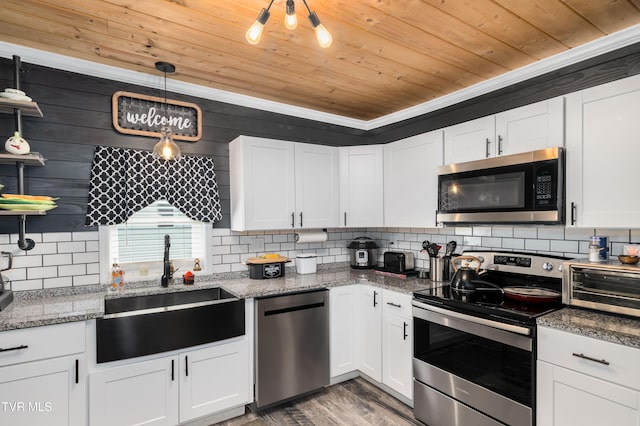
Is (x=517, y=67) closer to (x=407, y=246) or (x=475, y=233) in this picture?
(x=475, y=233)

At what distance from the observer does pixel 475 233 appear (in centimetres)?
283

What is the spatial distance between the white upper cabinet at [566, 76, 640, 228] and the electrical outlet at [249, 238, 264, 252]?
2.34m

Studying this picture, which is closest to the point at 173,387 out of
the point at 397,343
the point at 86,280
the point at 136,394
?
the point at 136,394

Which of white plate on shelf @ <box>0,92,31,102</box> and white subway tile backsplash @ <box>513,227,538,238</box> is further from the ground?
white plate on shelf @ <box>0,92,31,102</box>

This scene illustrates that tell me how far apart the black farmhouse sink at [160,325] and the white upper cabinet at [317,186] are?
1043mm

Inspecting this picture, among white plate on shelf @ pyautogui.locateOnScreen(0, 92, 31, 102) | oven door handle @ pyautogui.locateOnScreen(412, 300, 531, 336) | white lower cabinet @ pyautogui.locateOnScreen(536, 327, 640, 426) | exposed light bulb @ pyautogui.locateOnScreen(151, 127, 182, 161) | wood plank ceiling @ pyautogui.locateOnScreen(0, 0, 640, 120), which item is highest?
wood plank ceiling @ pyautogui.locateOnScreen(0, 0, 640, 120)

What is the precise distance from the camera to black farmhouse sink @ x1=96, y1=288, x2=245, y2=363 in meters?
2.01

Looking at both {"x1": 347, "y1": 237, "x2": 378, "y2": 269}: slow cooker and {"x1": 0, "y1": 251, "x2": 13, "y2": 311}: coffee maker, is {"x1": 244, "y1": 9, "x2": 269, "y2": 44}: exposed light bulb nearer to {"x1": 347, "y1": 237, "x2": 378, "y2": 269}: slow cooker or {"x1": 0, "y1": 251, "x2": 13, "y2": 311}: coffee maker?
{"x1": 0, "y1": 251, "x2": 13, "y2": 311}: coffee maker

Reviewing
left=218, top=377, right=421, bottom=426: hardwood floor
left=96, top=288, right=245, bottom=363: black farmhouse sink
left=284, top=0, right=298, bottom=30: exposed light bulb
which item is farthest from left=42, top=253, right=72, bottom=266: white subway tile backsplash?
left=284, top=0, right=298, bottom=30: exposed light bulb

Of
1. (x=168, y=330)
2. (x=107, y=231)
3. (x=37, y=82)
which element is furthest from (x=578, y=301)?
(x=37, y=82)

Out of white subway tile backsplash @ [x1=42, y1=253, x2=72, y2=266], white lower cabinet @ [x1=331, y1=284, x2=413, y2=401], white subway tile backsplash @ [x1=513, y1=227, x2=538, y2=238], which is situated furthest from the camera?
white lower cabinet @ [x1=331, y1=284, x2=413, y2=401]

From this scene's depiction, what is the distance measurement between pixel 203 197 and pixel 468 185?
6.82ft

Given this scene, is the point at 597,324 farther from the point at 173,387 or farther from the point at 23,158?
the point at 23,158

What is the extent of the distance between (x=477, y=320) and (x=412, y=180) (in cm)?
135
